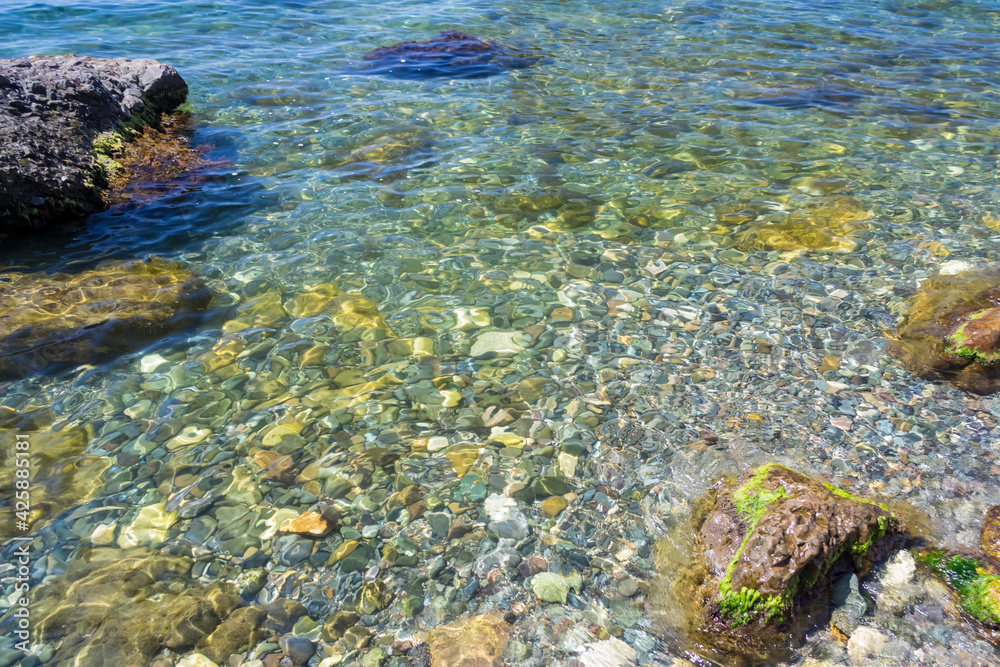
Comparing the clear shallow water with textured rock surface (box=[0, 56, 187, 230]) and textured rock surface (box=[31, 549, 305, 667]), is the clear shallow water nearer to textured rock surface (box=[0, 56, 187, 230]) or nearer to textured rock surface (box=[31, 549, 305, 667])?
textured rock surface (box=[31, 549, 305, 667])

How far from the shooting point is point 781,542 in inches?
119

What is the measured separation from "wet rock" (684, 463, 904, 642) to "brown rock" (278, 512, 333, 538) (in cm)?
209

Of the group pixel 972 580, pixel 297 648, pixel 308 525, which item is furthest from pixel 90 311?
pixel 972 580

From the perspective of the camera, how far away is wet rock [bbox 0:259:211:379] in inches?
184

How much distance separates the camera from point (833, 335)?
488 cm

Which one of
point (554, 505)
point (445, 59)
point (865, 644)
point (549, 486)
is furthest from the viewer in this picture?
point (445, 59)

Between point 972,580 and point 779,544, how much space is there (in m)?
1.02

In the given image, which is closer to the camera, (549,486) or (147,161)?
(549,486)

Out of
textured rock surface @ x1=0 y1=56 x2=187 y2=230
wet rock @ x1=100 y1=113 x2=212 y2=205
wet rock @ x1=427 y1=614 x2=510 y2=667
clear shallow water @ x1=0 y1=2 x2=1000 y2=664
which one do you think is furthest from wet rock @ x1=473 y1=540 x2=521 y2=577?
wet rock @ x1=100 y1=113 x2=212 y2=205

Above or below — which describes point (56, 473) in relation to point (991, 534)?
above

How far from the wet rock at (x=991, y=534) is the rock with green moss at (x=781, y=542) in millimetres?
405

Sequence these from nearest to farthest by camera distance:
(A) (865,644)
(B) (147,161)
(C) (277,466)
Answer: (A) (865,644), (C) (277,466), (B) (147,161)

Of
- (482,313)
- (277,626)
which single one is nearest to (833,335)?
(482,313)

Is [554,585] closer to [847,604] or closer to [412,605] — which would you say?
[412,605]
